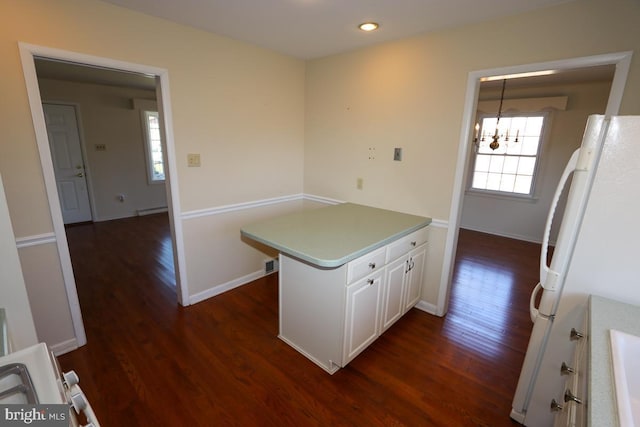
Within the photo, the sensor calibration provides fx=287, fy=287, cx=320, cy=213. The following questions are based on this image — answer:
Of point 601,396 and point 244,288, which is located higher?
point 601,396

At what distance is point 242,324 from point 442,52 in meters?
2.74

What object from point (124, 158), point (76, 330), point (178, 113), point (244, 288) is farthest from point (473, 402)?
Result: point (124, 158)

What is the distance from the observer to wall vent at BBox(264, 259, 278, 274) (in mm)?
3299

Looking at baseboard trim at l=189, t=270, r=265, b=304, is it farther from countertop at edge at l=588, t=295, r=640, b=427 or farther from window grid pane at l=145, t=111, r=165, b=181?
window grid pane at l=145, t=111, r=165, b=181

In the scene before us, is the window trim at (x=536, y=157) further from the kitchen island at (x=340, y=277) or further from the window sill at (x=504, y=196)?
the kitchen island at (x=340, y=277)

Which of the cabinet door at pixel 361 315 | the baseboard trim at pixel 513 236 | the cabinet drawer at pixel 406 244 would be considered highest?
the cabinet drawer at pixel 406 244

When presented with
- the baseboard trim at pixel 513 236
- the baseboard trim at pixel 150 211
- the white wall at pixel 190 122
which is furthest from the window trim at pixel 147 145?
the baseboard trim at pixel 513 236

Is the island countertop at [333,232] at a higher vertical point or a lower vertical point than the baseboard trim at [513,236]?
higher

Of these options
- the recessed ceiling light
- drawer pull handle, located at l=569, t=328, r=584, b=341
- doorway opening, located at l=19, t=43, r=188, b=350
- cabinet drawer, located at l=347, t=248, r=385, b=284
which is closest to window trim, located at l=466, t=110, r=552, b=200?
the recessed ceiling light

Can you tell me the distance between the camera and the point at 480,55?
6.86ft

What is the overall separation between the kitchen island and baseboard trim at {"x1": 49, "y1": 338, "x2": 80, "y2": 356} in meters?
1.48

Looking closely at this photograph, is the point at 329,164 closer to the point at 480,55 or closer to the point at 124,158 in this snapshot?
the point at 480,55

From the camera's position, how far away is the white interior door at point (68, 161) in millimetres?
4660

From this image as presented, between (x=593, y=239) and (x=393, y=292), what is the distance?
4.16 feet
